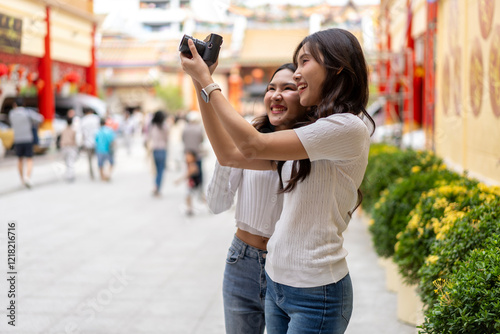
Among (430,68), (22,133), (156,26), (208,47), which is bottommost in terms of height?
(22,133)

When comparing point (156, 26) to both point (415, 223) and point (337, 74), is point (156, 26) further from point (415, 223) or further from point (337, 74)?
point (337, 74)

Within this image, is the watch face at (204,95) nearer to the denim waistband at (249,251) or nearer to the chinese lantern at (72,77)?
the denim waistband at (249,251)

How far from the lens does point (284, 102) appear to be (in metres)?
2.14

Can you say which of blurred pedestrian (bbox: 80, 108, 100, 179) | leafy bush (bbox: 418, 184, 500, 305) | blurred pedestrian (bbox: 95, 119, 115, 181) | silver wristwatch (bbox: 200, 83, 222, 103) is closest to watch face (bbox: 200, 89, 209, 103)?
silver wristwatch (bbox: 200, 83, 222, 103)

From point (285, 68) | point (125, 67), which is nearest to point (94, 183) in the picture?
point (285, 68)

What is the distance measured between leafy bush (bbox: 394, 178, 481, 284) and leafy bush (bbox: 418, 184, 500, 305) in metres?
0.28

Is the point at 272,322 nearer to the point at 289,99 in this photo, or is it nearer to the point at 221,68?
the point at 289,99

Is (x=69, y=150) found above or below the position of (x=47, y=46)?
below

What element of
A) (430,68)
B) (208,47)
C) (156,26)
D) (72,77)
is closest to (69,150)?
(72,77)

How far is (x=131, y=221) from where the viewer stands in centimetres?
851

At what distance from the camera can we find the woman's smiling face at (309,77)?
1.85 m

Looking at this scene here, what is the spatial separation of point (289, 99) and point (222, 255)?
14.8ft

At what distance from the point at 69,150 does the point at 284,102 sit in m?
12.0

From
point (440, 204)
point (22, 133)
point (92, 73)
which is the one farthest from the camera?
point (92, 73)
